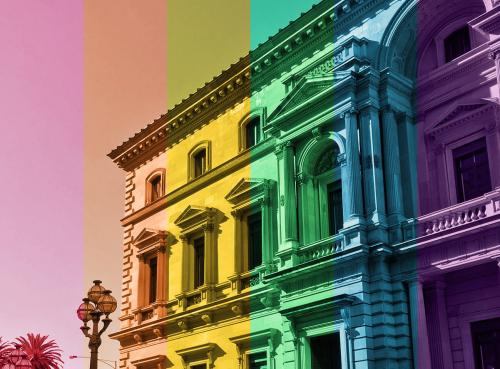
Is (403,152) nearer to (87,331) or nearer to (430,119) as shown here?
(430,119)

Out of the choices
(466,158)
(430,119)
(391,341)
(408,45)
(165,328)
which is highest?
(408,45)

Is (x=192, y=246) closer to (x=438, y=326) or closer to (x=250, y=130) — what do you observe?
(x=250, y=130)

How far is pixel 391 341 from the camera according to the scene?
62.3 feet

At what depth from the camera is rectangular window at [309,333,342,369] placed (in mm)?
20625

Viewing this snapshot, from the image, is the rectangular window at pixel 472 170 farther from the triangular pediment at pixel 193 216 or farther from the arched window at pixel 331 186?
the triangular pediment at pixel 193 216

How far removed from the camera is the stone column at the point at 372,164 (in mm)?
20141

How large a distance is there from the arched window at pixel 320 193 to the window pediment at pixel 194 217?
5589 mm

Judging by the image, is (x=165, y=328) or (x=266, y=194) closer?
(x=266, y=194)

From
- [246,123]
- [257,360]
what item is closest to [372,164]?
[257,360]

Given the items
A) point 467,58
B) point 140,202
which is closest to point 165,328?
point 140,202

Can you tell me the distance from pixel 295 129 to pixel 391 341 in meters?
7.33

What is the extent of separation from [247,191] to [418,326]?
8.64 m

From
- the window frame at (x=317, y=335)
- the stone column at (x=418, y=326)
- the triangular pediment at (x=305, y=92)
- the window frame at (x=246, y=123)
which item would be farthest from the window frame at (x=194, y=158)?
the stone column at (x=418, y=326)

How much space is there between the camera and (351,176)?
20.7 meters
